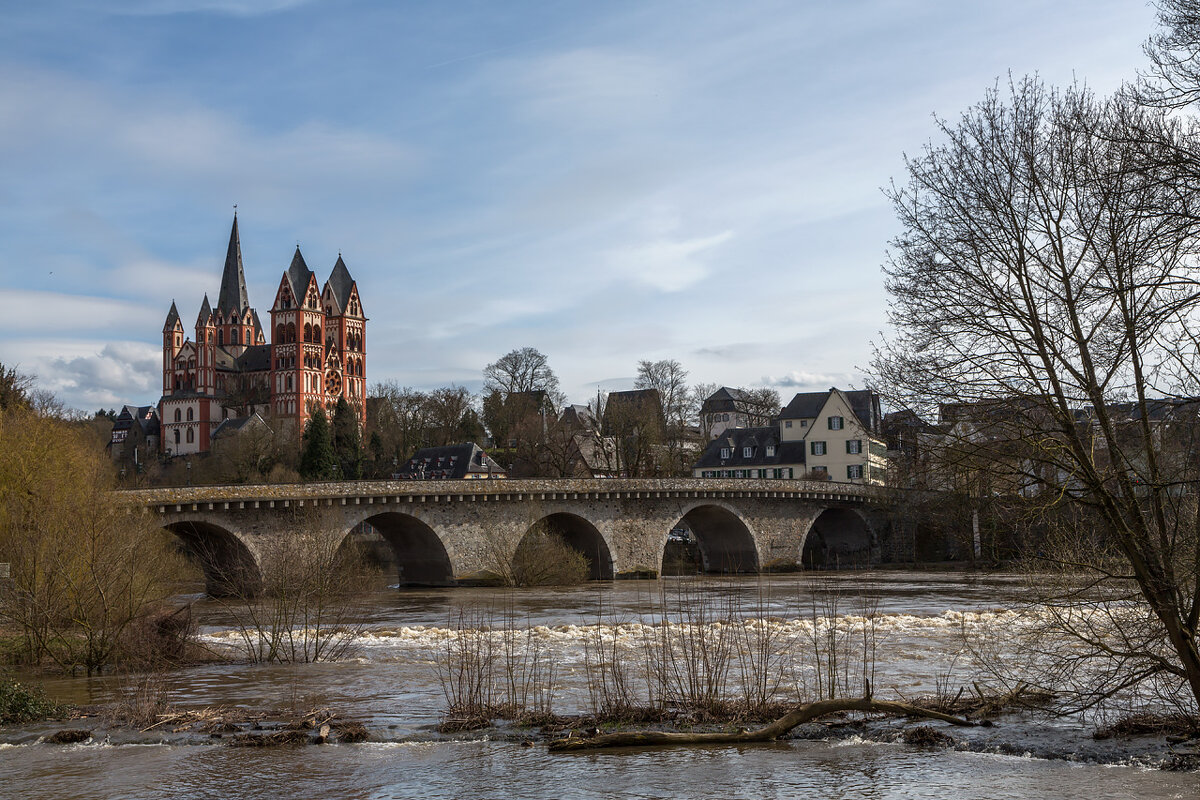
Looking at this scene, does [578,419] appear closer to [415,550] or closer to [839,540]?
[839,540]

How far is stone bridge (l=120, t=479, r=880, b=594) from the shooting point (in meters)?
40.0

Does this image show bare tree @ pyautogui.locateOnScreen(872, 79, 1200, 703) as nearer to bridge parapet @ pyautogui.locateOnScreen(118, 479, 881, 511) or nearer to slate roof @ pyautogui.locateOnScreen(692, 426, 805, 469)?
bridge parapet @ pyautogui.locateOnScreen(118, 479, 881, 511)

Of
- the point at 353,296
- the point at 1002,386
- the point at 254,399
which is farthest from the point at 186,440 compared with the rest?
the point at 1002,386

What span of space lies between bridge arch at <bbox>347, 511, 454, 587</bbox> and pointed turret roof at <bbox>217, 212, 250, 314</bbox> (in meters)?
103

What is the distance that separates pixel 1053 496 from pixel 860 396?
193 feet

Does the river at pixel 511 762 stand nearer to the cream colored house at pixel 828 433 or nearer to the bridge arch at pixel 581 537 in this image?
the bridge arch at pixel 581 537

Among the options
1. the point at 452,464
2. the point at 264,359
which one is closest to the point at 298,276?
the point at 264,359

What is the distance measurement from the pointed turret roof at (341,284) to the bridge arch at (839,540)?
8313cm

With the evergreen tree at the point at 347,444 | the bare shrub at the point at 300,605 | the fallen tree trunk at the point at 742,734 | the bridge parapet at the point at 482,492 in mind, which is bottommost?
the fallen tree trunk at the point at 742,734

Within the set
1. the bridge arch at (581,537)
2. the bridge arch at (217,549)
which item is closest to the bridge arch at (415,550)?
the bridge arch at (581,537)

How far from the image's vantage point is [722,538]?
58812 millimetres

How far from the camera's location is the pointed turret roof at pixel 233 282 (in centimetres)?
14450

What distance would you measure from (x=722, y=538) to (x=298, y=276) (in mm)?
85687

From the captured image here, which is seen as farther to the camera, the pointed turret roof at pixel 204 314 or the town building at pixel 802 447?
the pointed turret roof at pixel 204 314
